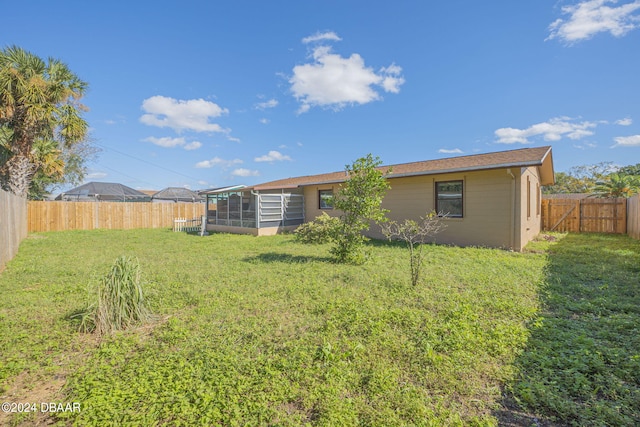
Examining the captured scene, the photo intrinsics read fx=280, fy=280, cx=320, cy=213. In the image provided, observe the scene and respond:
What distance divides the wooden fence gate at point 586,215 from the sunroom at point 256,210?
42.2ft

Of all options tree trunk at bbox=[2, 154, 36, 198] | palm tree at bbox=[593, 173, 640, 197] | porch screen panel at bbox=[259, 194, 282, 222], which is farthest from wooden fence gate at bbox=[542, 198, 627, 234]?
tree trunk at bbox=[2, 154, 36, 198]

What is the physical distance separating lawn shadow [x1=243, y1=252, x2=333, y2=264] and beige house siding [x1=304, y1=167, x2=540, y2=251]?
4877mm

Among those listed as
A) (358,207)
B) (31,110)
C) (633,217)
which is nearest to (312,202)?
(358,207)

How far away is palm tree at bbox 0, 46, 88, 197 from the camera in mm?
9746

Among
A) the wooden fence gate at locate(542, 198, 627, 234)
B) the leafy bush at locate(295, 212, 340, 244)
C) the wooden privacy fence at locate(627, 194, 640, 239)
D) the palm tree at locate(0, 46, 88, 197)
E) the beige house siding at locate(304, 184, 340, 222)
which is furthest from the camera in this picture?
the beige house siding at locate(304, 184, 340, 222)

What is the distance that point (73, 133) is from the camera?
1113 cm

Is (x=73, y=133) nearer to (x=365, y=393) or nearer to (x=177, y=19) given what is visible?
(x=177, y=19)

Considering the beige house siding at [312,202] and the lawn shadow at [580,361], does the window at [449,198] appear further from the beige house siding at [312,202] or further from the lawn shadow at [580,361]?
the beige house siding at [312,202]

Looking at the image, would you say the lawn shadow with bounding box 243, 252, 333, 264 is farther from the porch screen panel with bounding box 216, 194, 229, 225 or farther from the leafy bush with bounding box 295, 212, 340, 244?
the porch screen panel with bounding box 216, 194, 229, 225

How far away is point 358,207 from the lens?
7180 millimetres

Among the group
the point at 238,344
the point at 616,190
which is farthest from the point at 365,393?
the point at 616,190

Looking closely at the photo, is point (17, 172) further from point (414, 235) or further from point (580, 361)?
point (580, 361)

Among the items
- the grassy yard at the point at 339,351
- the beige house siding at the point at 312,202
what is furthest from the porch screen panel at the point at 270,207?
the grassy yard at the point at 339,351

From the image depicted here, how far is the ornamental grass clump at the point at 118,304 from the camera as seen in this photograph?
3.52 meters
